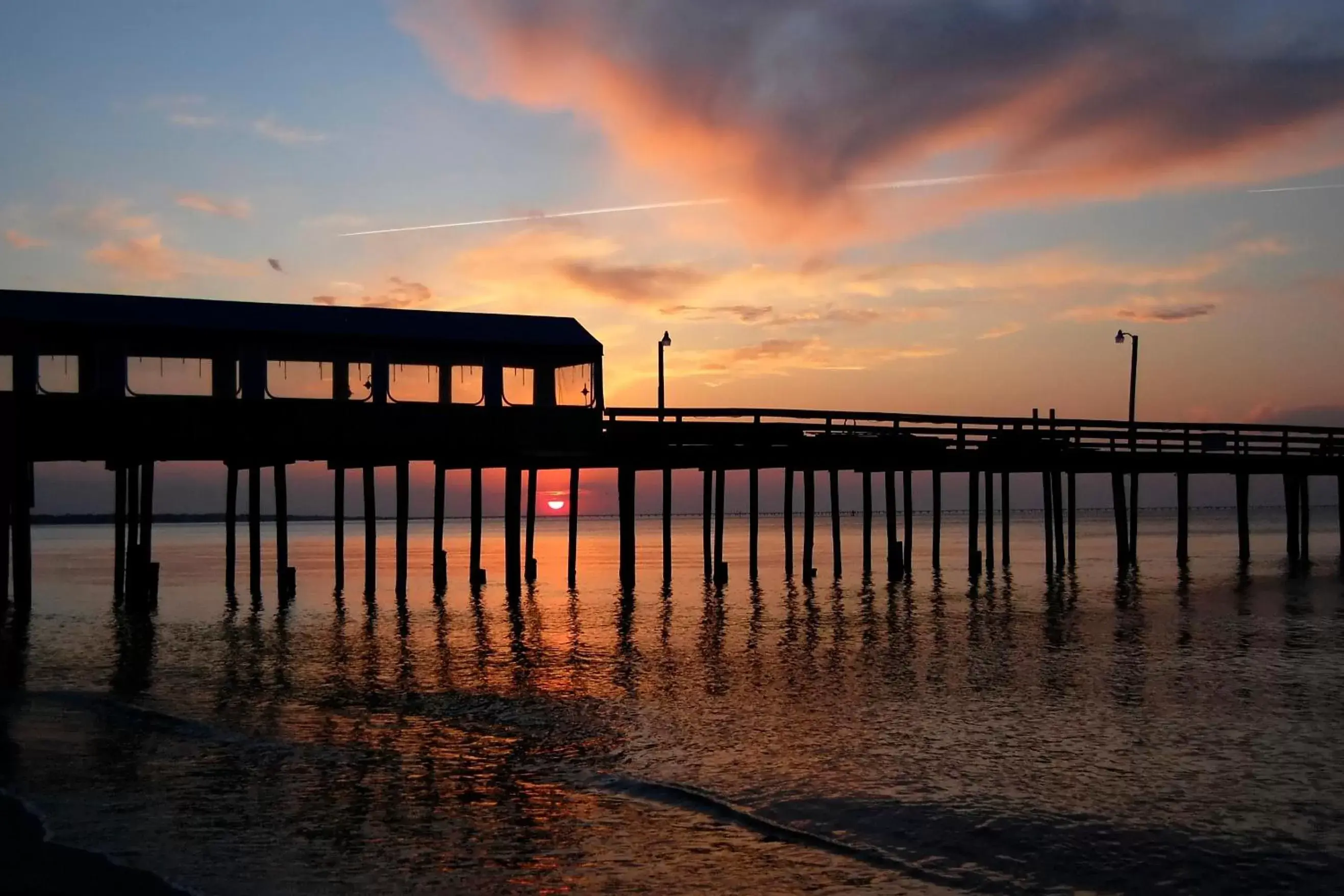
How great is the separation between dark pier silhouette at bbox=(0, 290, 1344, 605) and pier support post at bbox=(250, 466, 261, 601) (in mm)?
99

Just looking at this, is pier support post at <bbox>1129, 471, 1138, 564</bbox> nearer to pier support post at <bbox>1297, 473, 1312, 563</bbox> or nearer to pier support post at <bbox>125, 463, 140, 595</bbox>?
pier support post at <bbox>1297, 473, 1312, 563</bbox>

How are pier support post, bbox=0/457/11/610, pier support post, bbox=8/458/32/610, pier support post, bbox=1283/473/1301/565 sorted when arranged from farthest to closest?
pier support post, bbox=1283/473/1301/565, pier support post, bbox=8/458/32/610, pier support post, bbox=0/457/11/610

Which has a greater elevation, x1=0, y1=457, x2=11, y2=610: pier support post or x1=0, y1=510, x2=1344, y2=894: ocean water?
x1=0, y1=457, x2=11, y2=610: pier support post

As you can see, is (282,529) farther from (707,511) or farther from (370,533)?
(707,511)

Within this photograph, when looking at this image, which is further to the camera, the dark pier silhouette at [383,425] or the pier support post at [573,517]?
the pier support post at [573,517]

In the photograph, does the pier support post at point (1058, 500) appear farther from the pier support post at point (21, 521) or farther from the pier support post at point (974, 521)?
the pier support post at point (21, 521)

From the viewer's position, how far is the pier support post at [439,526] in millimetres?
34469

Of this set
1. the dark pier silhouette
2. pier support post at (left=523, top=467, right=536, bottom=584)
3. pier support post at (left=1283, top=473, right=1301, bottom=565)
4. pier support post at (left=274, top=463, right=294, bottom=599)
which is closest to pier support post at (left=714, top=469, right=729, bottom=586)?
the dark pier silhouette

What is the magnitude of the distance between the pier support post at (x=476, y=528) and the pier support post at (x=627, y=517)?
13.6 ft

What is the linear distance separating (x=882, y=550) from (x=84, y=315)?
188 feet

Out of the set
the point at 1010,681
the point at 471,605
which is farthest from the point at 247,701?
the point at 471,605

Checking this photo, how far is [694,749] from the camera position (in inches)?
547

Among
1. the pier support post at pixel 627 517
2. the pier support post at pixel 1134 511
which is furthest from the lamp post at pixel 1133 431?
the pier support post at pixel 627 517

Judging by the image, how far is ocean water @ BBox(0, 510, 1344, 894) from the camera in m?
9.62
